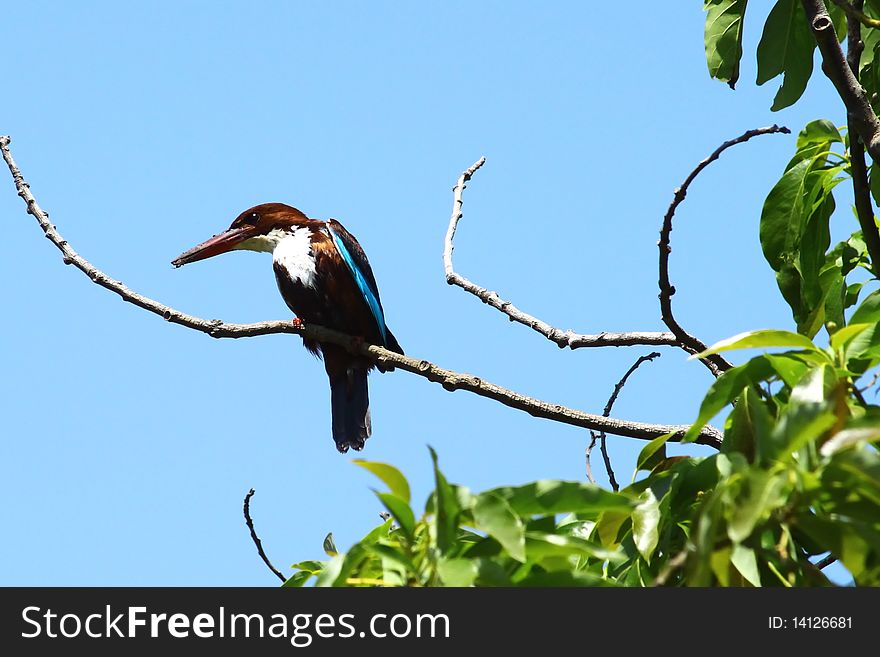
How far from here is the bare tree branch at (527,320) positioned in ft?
9.28

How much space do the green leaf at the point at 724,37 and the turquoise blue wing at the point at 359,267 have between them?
2607 mm

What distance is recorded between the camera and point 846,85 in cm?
224

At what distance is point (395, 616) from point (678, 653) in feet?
1.22

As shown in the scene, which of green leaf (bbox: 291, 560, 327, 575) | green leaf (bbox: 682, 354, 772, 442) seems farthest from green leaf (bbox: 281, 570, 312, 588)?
green leaf (bbox: 682, 354, 772, 442)

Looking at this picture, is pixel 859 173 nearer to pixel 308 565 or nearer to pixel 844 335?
pixel 844 335

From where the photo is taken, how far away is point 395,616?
4.44 ft

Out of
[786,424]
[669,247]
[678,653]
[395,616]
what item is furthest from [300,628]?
[669,247]

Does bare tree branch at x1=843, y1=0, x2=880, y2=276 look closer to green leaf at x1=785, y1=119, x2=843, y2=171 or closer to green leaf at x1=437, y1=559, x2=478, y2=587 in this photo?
green leaf at x1=785, y1=119, x2=843, y2=171

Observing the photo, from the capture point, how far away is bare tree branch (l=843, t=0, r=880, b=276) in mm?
2301

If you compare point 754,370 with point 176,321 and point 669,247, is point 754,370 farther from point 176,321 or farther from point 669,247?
point 176,321

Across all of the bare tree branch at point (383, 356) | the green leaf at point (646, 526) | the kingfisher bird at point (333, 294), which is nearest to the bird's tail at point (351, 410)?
the kingfisher bird at point (333, 294)

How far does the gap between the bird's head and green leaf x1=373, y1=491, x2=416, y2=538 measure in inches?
156

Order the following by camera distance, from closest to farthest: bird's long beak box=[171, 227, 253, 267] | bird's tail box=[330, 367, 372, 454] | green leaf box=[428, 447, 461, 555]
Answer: green leaf box=[428, 447, 461, 555] → bird's long beak box=[171, 227, 253, 267] → bird's tail box=[330, 367, 372, 454]

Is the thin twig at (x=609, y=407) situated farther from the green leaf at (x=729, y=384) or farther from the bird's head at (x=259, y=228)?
the bird's head at (x=259, y=228)
